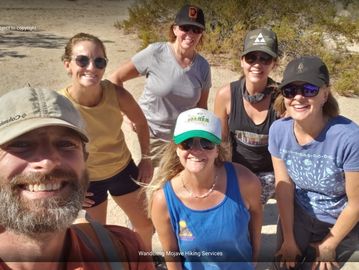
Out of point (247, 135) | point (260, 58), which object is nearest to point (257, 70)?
point (260, 58)

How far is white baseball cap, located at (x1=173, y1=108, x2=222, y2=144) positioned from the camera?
2150 millimetres

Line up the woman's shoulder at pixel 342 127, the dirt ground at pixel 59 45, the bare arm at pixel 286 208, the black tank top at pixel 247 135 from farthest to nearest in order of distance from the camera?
the dirt ground at pixel 59 45
the black tank top at pixel 247 135
the bare arm at pixel 286 208
the woman's shoulder at pixel 342 127

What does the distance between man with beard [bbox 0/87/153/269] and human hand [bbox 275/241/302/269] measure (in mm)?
→ 1259

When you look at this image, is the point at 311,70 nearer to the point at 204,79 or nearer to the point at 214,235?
the point at 214,235

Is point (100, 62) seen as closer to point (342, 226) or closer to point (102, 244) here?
point (102, 244)

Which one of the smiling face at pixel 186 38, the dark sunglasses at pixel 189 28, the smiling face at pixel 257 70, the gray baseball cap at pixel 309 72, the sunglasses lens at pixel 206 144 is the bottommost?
the sunglasses lens at pixel 206 144

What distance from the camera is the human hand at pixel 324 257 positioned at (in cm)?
234

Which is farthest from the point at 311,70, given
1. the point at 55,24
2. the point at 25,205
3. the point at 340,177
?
the point at 55,24

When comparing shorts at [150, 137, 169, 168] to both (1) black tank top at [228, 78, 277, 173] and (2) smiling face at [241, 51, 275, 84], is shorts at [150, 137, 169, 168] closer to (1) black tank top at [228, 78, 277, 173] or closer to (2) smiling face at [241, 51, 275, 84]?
(1) black tank top at [228, 78, 277, 173]

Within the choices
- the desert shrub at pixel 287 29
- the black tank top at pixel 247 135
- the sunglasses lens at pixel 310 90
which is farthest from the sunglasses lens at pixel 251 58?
the desert shrub at pixel 287 29

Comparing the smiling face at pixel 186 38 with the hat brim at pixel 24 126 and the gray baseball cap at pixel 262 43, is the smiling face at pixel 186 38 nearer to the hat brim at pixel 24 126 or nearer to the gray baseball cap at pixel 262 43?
the gray baseball cap at pixel 262 43

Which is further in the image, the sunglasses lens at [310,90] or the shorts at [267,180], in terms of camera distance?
the shorts at [267,180]

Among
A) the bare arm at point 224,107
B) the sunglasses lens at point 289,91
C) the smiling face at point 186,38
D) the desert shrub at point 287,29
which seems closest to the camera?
the sunglasses lens at point 289,91

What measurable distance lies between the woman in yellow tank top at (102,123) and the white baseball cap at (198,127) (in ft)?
2.22
